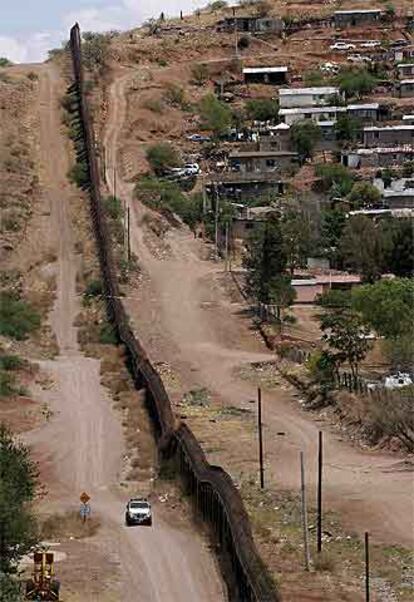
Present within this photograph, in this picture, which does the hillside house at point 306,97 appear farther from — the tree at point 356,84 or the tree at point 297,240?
the tree at point 297,240

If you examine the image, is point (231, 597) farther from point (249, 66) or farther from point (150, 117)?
point (249, 66)

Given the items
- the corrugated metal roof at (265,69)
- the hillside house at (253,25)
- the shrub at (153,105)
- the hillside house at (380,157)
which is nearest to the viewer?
the hillside house at (380,157)

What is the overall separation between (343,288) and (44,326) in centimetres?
1252

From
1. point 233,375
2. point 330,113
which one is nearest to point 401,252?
point 233,375

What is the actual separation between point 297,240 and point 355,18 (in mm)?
47614

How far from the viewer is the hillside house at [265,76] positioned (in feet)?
328

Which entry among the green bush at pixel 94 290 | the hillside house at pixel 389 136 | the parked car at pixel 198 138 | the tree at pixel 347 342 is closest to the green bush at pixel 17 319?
the green bush at pixel 94 290

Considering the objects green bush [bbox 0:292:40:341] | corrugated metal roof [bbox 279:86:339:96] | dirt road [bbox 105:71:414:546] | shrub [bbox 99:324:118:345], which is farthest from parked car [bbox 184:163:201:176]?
shrub [bbox 99:324:118:345]

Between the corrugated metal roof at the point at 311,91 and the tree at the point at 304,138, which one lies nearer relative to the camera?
the tree at the point at 304,138

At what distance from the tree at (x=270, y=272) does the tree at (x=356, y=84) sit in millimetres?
32705

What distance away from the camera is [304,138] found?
83.6 meters

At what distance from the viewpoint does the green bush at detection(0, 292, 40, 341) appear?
188 feet

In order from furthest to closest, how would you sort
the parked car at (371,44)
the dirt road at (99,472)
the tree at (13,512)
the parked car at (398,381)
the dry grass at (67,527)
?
the parked car at (371,44) → the parked car at (398,381) → the dry grass at (67,527) → the dirt road at (99,472) → the tree at (13,512)

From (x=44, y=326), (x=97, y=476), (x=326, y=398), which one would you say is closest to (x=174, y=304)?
(x=44, y=326)
